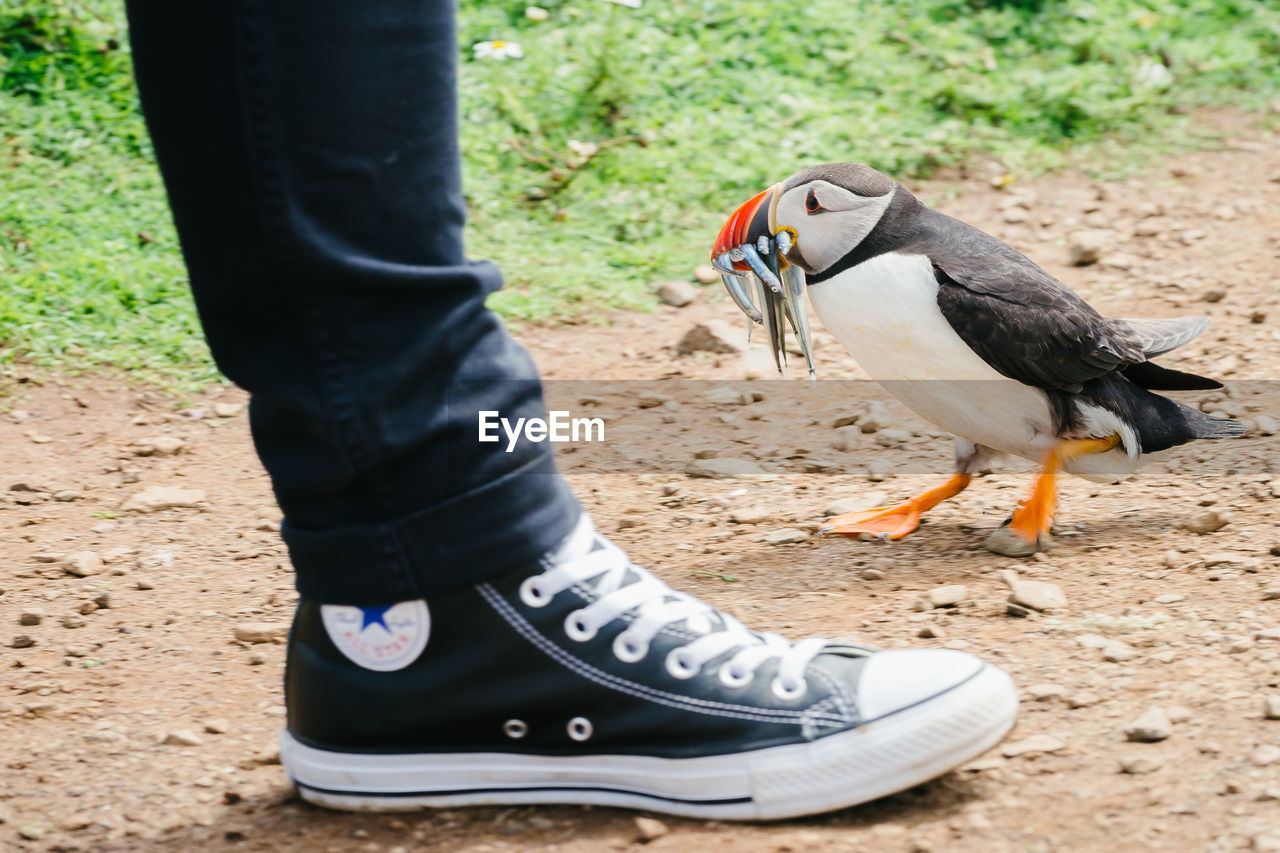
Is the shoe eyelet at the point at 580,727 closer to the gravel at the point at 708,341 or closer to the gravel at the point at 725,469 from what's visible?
the gravel at the point at 725,469

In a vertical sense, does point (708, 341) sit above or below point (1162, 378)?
below

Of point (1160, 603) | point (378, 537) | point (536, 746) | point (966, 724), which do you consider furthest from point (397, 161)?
point (1160, 603)

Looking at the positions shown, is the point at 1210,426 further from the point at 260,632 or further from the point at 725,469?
the point at 260,632

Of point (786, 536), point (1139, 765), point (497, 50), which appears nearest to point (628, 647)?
point (1139, 765)

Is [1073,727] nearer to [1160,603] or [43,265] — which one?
[1160,603]

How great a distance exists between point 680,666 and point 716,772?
0.42 ft

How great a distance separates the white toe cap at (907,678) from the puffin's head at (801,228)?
4.22 feet

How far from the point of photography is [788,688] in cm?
152

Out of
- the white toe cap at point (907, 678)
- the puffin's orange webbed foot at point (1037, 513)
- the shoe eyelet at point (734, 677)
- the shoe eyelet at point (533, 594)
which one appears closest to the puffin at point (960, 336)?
the puffin's orange webbed foot at point (1037, 513)

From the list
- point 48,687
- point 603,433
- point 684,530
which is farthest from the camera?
point 603,433

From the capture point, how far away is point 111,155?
15.3ft

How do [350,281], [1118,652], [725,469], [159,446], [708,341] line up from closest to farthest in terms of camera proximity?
1. [350,281]
2. [1118,652]
3. [725,469]
4. [159,446]
5. [708,341]

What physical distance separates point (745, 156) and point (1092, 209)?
1.28m

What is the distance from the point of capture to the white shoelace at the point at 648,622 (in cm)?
151
